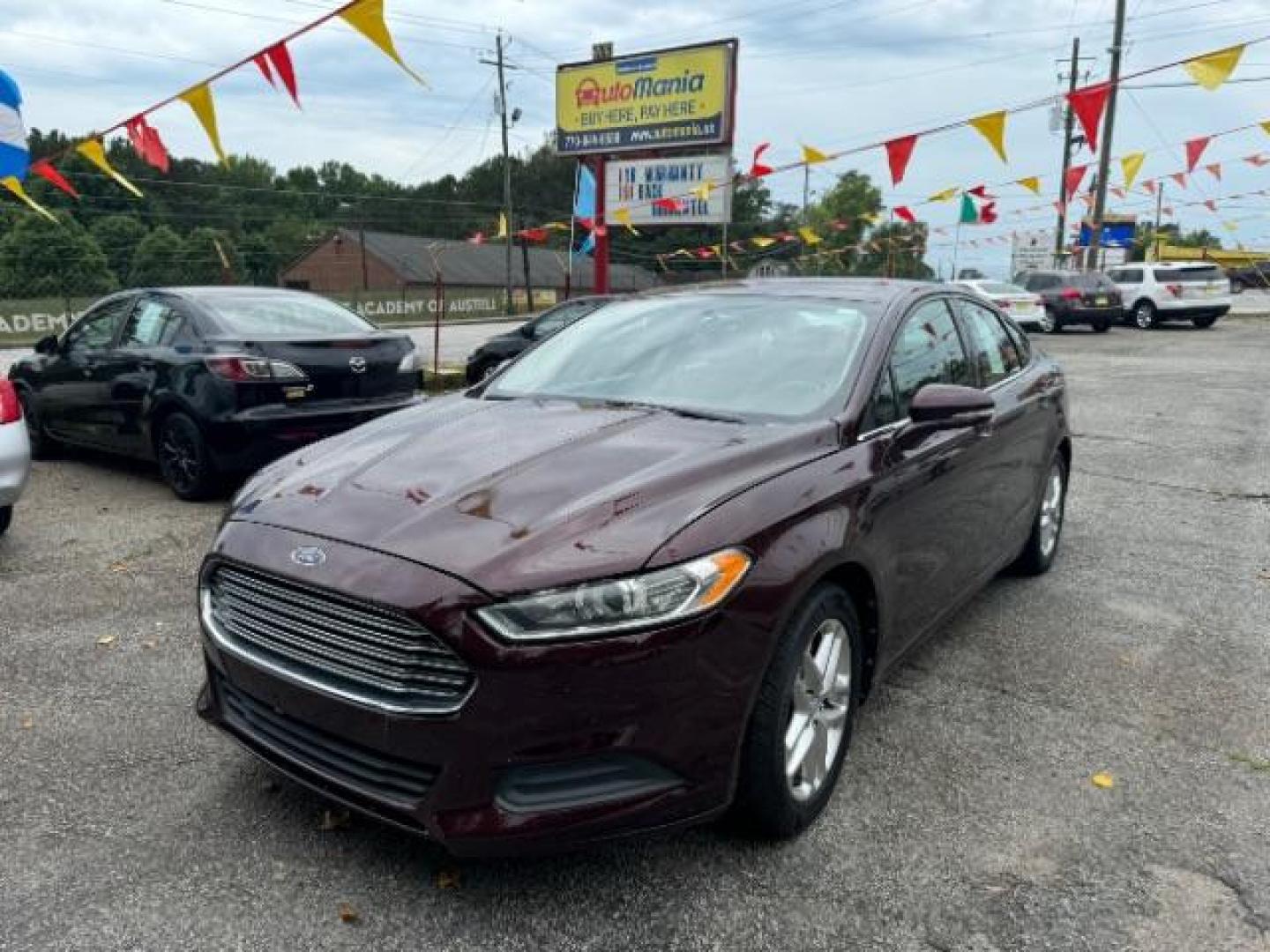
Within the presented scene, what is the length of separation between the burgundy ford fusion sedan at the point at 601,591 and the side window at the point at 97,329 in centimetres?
474

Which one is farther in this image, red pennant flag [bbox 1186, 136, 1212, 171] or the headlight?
red pennant flag [bbox 1186, 136, 1212, 171]

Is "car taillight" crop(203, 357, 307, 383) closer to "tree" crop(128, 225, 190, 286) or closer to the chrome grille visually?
the chrome grille

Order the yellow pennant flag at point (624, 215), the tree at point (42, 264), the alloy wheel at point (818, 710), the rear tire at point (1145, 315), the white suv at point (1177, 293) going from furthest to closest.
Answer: the tree at point (42, 264) < the rear tire at point (1145, 315) < the white suv at point (1177, 293) < the yellow pennant flag at point (624, 215) < the alloy wheel at point (818, 710)

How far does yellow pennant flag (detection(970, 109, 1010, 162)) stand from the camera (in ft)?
36.4

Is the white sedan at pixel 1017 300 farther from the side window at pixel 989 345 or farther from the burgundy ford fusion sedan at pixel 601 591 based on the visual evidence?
the burgundy ford fusion sedan at pixel 601 591

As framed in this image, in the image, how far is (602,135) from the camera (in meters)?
22.4

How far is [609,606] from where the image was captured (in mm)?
2221

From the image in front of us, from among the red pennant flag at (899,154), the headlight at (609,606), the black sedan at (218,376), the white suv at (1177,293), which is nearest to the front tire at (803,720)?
the headlight at (609,606)

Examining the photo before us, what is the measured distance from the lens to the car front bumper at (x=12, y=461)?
5.12 m

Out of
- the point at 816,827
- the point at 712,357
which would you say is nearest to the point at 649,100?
the point at 712,357

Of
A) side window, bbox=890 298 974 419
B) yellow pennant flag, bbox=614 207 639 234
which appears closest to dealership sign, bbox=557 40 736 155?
yellow pennant flag, bbox=614 207 639 234

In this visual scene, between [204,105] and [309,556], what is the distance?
830 centimetres

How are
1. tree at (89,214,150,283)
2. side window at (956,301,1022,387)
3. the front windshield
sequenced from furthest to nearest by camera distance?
1. tree at (89,214,150,283)
2. side window at (956,301,1022,387)
3. the front windshield

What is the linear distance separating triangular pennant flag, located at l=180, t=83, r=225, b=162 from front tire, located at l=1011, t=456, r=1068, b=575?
8085mm
